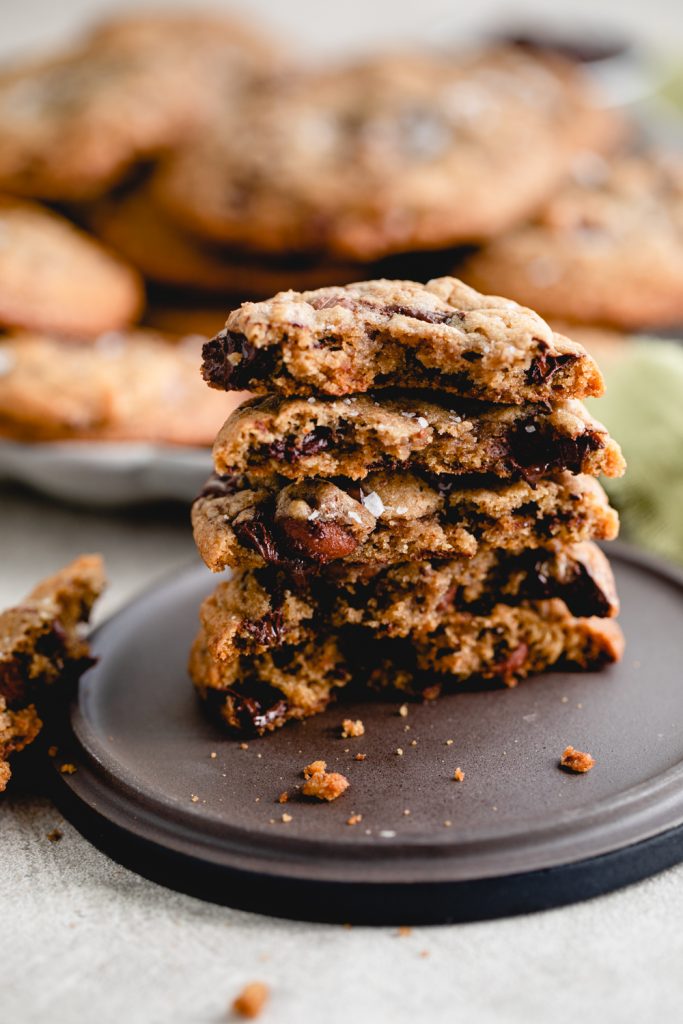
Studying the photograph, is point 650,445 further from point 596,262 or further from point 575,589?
point 596,262

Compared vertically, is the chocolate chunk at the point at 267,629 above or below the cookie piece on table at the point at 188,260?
below

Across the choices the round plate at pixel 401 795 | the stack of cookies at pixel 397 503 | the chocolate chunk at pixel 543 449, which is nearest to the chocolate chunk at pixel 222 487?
the stack of cookies at pixel 397 503

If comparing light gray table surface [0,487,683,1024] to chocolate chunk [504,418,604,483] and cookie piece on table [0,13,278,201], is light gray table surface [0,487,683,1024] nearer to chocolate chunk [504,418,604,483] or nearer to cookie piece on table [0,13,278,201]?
chocolate chunk [504,418,604,483]

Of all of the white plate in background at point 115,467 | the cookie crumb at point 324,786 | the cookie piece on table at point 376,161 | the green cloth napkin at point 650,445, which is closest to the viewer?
the cookie crumb at point 324,786

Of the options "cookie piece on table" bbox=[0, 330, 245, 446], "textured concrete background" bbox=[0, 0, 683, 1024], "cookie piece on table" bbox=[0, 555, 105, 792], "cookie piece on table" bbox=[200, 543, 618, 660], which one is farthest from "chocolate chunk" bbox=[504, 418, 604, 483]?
"cookie piece on table" bbox=[0, 330, 245, 446]

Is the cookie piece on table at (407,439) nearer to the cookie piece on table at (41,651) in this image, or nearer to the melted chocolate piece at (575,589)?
the melted chocolate piece at (575,589)

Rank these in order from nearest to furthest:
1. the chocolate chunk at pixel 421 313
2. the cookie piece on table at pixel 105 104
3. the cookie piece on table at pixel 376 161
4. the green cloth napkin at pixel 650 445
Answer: the chocolate chunk at pixel 421 313 → the green cloth napkin at pixel 650 445 → the cookie piece on table at pixel 376 161 → the cookie piece on table at pixel 105 104
